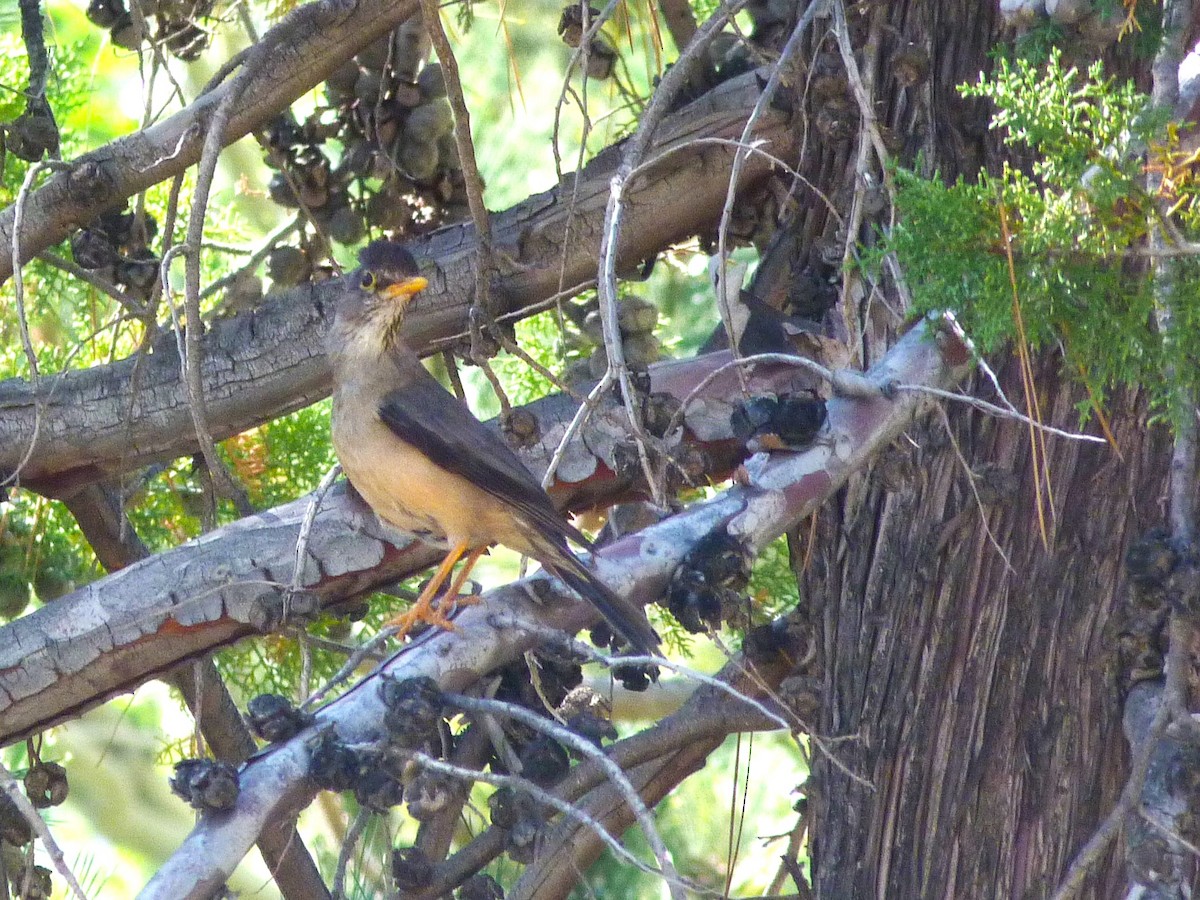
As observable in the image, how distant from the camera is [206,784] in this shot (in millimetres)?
2354

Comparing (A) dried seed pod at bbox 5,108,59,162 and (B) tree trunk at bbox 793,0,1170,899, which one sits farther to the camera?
(A) dried seed pod at bbox 5,108,59,162

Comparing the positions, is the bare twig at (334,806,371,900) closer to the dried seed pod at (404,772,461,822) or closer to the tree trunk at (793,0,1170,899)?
the dried seed pod at (404,772,461,822)

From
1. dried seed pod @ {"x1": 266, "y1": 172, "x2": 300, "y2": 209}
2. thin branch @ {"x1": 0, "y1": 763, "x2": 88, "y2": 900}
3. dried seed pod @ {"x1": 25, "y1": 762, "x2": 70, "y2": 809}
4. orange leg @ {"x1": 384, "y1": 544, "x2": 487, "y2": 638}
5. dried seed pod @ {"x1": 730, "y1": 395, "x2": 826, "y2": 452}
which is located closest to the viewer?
thin branch @ {"x1": 0, "y1": 763, "x2": 88, "y2": 900}

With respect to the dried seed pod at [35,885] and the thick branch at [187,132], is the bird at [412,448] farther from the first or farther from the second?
the dried seed pod at [35,885]

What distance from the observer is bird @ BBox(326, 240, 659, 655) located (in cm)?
379

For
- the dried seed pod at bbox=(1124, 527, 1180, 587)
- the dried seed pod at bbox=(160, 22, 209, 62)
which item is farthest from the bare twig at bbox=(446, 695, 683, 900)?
the dried seed pod at bbox=(160, 22, 209, 62)

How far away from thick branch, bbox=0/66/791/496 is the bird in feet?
0.42

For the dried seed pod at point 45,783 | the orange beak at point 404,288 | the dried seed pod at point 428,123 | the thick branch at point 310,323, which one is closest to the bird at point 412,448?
the orange beak at point 404,288

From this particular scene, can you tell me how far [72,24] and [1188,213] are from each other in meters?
7.11

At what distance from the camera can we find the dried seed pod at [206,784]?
7.70 feet

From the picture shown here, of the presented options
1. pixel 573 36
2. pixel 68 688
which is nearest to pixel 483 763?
pixel 68 688

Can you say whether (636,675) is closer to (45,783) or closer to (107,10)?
(45,783)

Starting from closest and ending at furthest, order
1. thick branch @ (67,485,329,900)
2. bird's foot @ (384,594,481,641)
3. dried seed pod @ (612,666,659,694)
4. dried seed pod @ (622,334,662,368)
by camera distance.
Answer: dried seed pod @ (612,666,659,694)
bird's foot @ (384,594,481,641)
thick branch @ (67,485,329,900)
dried seed pod @ (622,334,662,368)

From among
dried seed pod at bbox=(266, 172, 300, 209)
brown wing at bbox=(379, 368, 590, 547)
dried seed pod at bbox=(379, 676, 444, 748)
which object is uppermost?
dried seed pod at bbox=(266, 172, 300, 209)
